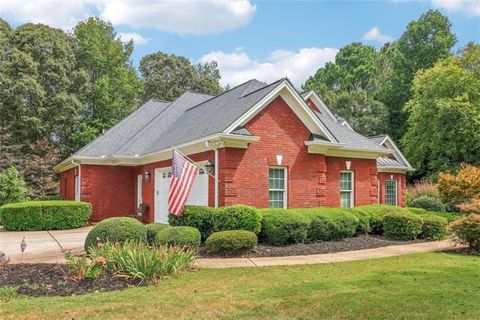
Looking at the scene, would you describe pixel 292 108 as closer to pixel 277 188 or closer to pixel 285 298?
pixel 277 188

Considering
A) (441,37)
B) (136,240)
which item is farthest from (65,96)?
(441,37)

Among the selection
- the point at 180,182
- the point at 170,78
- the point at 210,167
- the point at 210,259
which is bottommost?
the point at 210,259

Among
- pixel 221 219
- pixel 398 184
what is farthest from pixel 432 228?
pixel 398 184

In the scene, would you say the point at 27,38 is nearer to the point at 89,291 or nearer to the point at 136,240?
the point at 136,240

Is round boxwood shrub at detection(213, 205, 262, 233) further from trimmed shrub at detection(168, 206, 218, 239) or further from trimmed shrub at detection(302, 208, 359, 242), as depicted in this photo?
trimmed shrub at detection(302, 208, 359, 242)

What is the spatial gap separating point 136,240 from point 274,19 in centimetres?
921

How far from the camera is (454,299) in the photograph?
257 inches

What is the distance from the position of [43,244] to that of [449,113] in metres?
30.9

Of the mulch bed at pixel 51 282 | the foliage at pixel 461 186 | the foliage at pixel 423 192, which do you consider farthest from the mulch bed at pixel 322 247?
the foliage at pixel 423 192

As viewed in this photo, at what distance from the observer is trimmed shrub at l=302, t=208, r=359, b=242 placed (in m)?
13.3

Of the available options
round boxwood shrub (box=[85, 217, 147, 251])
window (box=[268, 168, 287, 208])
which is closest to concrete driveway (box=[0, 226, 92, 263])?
round boxwood shrub (box=[85, 217, 147, 251])

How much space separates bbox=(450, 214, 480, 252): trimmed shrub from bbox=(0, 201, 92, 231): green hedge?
15.3 meters

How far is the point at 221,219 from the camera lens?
1240 centimetres

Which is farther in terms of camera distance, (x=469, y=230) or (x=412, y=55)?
(x=412, y=55)
